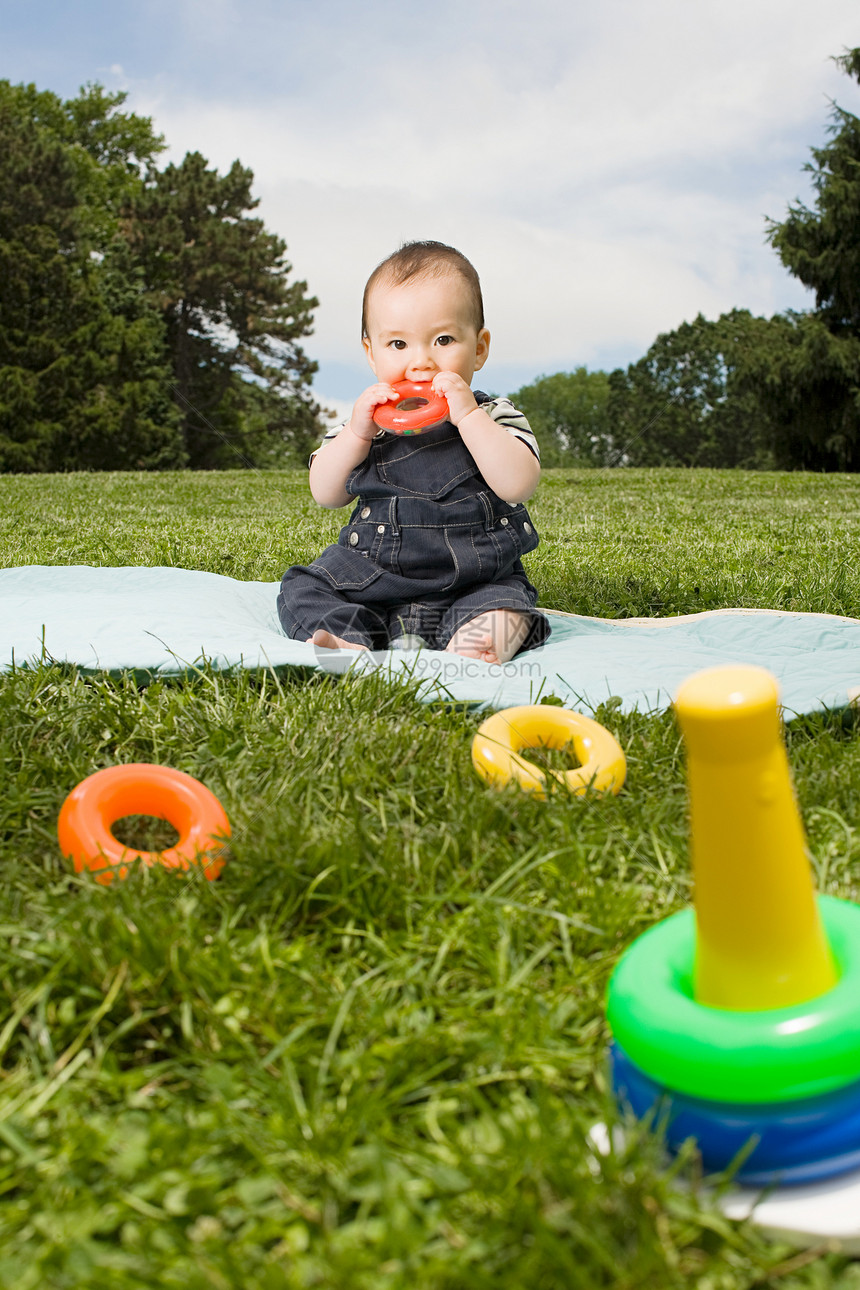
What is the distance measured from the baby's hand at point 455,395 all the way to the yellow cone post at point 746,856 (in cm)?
198

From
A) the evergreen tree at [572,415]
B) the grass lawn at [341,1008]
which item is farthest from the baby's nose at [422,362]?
the evergreen tree at [572,415]

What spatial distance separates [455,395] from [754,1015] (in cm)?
214

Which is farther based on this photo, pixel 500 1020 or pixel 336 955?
pixel 336 955

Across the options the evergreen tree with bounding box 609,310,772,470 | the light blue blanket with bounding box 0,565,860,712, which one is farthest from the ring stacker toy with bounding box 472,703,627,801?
the evergreen tree with bounding box 609,310,772,470

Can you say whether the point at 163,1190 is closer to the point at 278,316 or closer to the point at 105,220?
the point at 278,316

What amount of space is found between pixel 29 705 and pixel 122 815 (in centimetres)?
56

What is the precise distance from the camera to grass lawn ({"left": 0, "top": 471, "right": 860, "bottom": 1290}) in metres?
0.90

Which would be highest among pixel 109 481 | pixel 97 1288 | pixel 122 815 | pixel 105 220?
pixel 105 220

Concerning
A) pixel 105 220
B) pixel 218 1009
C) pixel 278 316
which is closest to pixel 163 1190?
pixel 218 1009

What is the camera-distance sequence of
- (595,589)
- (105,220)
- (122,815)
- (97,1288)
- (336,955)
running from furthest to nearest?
(105,220)
(595,589)
(122,815)
(336,955)
(97,1288)

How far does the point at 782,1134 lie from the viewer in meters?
0.95

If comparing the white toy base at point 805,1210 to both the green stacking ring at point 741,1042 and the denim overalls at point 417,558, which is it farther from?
the denim overalls at point 417,558

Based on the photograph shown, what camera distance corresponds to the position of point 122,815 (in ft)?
5.24

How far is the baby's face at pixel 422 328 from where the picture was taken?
9.25 ft
